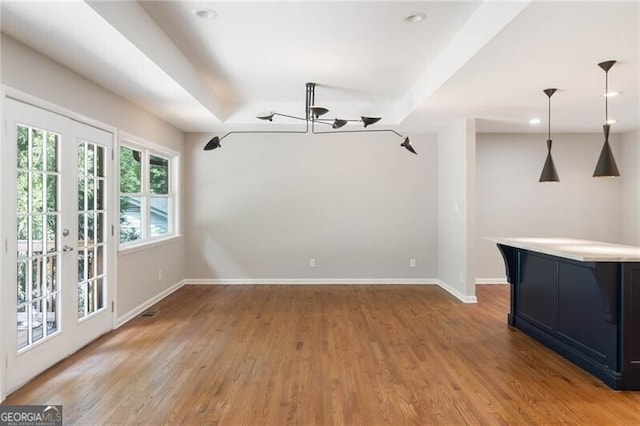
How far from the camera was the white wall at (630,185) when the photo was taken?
575 cm

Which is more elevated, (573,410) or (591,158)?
(591,158)

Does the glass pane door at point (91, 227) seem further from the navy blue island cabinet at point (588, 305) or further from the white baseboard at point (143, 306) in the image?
the navy blue island cabinet at point (588, 305)

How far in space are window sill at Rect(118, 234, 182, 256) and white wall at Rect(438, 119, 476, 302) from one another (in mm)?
4051

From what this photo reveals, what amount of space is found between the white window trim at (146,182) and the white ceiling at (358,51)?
1.47 feet

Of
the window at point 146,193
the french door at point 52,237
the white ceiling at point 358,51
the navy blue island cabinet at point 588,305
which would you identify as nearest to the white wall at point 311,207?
the window at point 146,193

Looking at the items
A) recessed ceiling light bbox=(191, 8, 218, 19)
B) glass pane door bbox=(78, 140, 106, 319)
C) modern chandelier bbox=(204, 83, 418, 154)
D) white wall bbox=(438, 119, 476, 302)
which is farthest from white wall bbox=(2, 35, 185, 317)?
white wall bbox=(438, 119, 476, 302)

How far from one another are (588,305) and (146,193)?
15.9ft

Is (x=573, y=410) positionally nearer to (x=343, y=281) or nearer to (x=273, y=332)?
(x=273, y=332)

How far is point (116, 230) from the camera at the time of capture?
4.00 meters

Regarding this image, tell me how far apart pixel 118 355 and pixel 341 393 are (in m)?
1.98

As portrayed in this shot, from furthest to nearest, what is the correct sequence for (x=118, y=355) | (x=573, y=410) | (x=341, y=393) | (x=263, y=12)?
(x=118, y=355) < (x=263, y=12) < (x=341, y=393) < (x=573, y=410)

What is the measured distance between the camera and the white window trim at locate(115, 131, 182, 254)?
4176 millimetres

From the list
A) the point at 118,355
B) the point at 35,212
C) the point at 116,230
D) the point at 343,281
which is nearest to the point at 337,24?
the point at 35,212

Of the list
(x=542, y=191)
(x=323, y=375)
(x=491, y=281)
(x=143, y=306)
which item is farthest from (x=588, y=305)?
(x=143, y=306)
